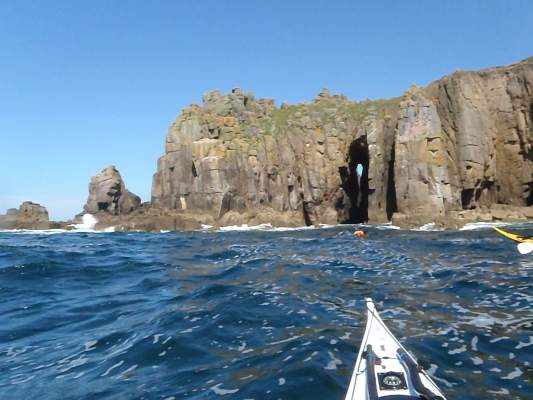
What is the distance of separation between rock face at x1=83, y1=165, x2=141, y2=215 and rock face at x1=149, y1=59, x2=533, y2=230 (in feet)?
1.45

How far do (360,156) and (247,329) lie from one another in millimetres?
70520

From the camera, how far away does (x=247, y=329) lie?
356 inches

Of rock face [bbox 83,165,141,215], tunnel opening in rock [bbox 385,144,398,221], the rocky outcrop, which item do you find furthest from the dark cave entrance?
rock face [bbox 83,165,141,215]

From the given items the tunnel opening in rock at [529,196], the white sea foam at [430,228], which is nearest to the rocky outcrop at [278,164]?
the white sea foam at [430,228]

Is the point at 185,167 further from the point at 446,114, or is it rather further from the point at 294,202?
the point at 446,114

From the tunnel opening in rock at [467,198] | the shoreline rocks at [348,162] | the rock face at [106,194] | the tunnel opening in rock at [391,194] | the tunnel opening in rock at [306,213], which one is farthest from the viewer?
the rock face at [106,194]

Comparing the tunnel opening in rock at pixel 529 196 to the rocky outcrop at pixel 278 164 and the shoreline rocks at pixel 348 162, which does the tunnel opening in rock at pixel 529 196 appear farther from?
the rocky outcrop at pixel 278 164

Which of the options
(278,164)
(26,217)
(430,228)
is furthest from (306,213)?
(26,217)

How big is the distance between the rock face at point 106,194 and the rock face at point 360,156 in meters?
0.44

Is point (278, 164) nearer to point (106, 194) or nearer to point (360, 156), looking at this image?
point (360, 156)

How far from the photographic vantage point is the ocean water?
21.3 ft

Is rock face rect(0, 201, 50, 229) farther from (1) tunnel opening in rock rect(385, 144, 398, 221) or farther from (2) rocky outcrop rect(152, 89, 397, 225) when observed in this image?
(1) tunnel opening in rock rect(385, 144, 398, 221)

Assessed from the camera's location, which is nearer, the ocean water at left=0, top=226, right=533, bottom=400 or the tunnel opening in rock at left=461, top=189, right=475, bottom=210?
the ocean water at left=0, top=226, right=533, bottom=400

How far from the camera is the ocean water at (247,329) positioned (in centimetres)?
648
